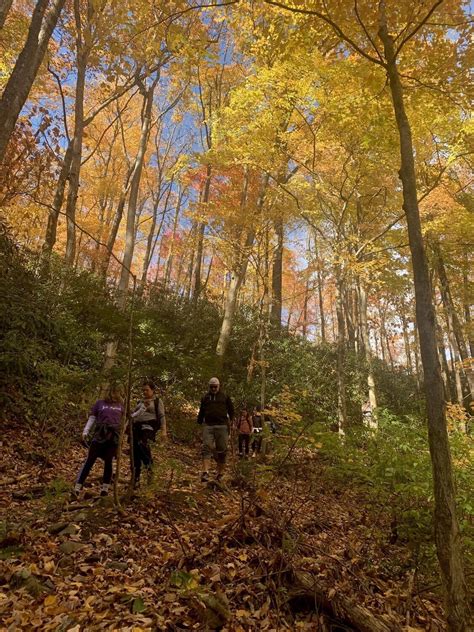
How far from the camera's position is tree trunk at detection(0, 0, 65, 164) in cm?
595

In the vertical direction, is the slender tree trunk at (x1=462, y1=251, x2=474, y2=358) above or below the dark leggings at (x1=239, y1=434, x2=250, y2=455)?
above

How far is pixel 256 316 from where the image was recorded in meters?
16.5

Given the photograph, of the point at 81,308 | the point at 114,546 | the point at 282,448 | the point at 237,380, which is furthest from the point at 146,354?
the point at 114,546

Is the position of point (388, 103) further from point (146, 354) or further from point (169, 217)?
point (169, 217)

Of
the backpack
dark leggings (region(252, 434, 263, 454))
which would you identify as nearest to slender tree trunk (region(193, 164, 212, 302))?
dark leggings (region(252, 434, 263, 454))

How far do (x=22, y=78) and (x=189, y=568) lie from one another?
7.28 metres

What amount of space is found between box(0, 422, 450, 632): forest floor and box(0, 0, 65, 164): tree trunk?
5.27m

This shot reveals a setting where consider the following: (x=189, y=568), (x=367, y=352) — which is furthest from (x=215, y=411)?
(x=367, y=352)

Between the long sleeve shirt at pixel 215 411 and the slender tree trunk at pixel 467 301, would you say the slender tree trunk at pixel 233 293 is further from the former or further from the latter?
the slender tree trunk at pixel 467 301

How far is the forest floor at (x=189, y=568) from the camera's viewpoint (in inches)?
125

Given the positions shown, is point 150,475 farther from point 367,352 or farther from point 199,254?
point 199,254

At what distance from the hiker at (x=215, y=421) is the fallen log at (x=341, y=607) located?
327 cm

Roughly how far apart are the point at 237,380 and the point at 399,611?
10256mm

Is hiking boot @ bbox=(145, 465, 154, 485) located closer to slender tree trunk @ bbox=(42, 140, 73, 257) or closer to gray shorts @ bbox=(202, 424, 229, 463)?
gray shorts @ bbox=(202, 424, 229, 463)
